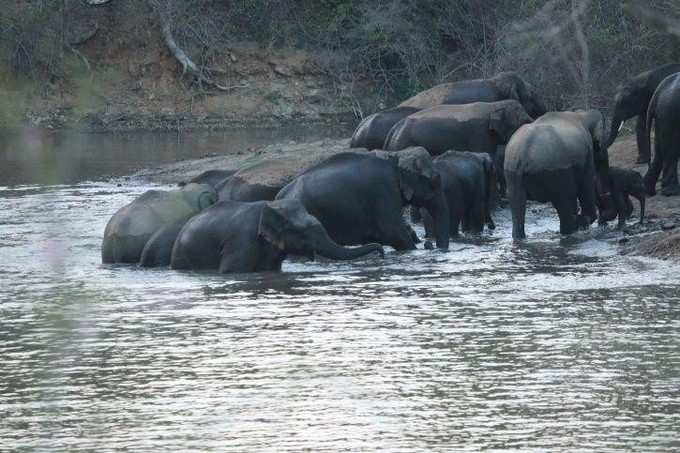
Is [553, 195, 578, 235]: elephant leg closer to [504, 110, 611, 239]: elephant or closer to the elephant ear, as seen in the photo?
[504, 110, 611, 239]: elephant

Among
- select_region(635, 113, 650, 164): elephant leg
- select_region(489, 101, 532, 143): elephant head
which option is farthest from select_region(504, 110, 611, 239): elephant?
select_region(635, 113, 650, 164): elephant leg

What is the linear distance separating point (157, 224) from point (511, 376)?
6780 mm

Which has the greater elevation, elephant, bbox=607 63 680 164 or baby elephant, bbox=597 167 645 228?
elephant, bbox=607 63 680 164

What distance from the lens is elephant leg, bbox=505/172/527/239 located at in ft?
54.7

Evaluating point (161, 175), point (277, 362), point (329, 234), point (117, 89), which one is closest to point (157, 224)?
point (329, 234)

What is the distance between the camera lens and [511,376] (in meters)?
9.88

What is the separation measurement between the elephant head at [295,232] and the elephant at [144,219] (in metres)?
1.64

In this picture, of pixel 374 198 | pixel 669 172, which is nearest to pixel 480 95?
pixel 669 172

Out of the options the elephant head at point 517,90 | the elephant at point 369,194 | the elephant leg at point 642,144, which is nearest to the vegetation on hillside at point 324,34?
the elephant head at point 517,90

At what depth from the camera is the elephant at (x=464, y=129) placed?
19.8m

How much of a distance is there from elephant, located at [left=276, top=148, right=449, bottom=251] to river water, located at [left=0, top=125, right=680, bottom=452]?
0.97 ft

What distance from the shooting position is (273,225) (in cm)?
1448

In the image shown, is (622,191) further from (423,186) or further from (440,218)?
(423,186)

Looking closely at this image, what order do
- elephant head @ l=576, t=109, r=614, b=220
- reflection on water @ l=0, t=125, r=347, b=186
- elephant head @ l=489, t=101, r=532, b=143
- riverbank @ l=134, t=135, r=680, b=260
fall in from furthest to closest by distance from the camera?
1. reflection on water @ l=0, t=125, r=347, b=186
2. elephant head @ l=489, t=101, r=532, b=143
3. elephant head @ l=576, t=109, r=614, b=220
4. riverbank @ l=134, t=135, r=680, b=260
